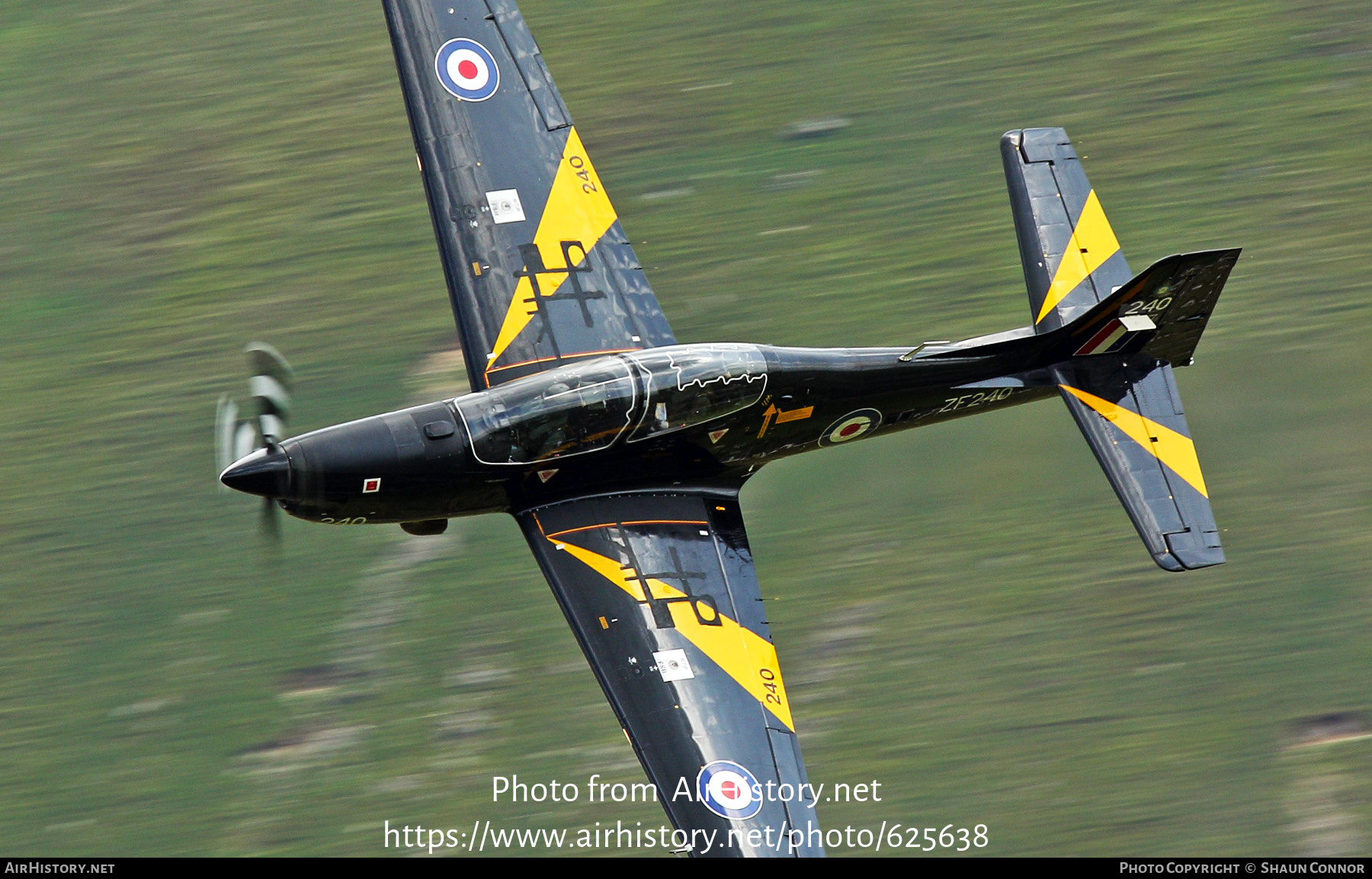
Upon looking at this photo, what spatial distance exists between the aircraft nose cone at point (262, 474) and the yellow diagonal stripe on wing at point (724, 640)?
2516mm

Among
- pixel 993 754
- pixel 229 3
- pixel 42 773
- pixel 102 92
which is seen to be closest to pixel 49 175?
pixel 102 92

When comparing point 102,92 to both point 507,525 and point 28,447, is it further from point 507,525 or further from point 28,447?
point 507,525

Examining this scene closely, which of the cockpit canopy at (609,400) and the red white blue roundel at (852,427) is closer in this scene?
the cockpit canopy at (609,400)

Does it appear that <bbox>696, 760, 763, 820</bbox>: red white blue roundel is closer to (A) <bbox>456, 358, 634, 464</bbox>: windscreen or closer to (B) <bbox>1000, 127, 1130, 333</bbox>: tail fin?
(A) <bbox>456, 358, 634, 464</bbox>: windscreen

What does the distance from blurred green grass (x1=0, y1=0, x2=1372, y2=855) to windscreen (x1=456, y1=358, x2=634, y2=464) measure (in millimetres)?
2307

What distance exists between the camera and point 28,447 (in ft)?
53.6

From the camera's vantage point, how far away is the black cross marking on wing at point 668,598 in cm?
1232

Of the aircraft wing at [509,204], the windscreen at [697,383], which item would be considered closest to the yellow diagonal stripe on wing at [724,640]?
the windscreen at [697,383]

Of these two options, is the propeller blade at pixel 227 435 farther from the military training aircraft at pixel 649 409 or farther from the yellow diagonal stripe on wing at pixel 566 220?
the yellow diagonal stripe on wing at pixel 566 220

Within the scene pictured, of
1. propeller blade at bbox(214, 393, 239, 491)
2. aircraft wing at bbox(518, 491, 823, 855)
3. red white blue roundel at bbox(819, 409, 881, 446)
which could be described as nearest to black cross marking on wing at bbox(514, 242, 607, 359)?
aircraft wing at bbox(518, 491, 823, 855)

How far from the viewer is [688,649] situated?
39.8 ft

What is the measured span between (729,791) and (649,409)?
3548mm

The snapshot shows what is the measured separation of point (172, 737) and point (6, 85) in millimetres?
10686

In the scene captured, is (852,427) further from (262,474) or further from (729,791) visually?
(262,474)
